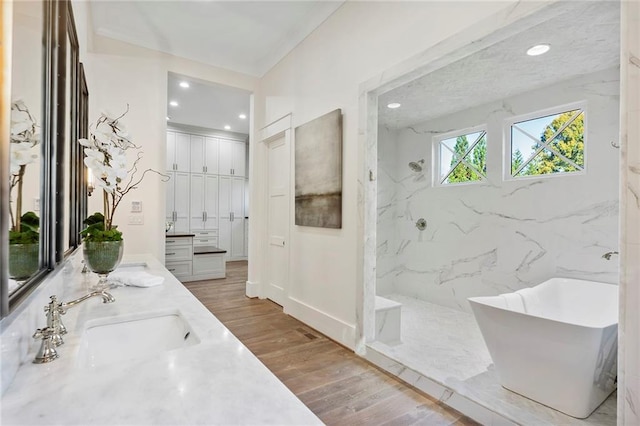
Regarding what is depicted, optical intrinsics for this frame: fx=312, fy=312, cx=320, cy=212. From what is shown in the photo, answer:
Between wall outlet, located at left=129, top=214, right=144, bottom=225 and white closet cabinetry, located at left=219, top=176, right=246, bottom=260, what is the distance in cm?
381

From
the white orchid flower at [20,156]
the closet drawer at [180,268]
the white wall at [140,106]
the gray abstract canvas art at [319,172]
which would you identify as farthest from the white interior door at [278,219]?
the white orchid flower at [20,156]

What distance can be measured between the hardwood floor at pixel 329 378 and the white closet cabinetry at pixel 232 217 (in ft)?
12.7

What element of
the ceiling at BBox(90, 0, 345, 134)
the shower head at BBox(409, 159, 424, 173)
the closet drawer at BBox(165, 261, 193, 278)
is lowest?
the closet drawer at BBox(165, 261, 193, 278)

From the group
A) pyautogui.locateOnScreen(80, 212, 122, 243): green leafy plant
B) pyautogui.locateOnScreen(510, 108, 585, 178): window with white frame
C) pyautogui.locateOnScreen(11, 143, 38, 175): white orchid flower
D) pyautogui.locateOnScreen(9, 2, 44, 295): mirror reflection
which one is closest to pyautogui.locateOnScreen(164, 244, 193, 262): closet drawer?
pyautogui.locateOnScreen(80, 212, 122, 243): green leafy plant

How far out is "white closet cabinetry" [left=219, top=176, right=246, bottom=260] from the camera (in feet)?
23.9

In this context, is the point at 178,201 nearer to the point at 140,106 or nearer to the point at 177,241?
the point at 177,241

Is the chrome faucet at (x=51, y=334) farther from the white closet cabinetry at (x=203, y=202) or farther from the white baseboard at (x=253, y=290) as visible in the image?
the white closet cabinetry at (x=203, y=202)

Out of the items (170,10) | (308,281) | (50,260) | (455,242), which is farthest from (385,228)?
(50,260)

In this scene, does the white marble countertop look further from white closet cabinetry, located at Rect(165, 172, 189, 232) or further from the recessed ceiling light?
white closet cabinetry, located at Rect(165, 172, 189, 232)

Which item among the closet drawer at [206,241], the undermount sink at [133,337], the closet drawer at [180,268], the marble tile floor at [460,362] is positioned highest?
the undermount sink at [133,337]

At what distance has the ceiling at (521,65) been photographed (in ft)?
6.93

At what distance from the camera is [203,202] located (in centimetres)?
704

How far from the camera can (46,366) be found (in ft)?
2.25

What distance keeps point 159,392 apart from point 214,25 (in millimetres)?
3598
